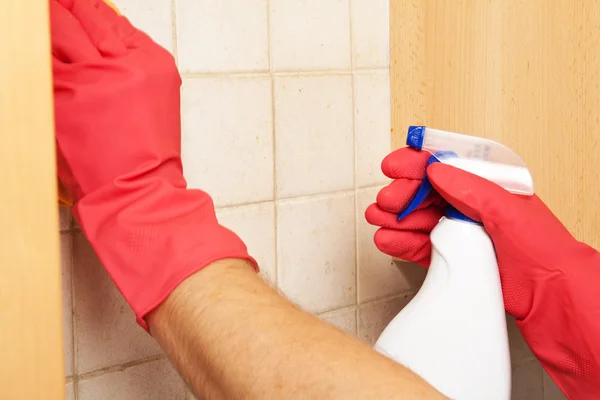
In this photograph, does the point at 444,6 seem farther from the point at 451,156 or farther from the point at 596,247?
the point at 596,247

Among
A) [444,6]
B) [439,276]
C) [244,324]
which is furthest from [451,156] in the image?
[244,324]

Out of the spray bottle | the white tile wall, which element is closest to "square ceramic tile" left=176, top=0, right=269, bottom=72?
the white tile wall

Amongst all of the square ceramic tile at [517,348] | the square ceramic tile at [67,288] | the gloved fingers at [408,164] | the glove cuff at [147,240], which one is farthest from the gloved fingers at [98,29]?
the square ceramic tile at [517,348]

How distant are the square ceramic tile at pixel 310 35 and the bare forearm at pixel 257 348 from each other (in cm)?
36

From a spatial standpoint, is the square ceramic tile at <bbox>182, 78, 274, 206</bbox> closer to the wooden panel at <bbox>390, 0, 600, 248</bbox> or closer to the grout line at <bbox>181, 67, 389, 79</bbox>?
the grout line at <bbox>181, 67, 389, 79</bbox>

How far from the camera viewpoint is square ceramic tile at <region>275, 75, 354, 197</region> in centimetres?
84

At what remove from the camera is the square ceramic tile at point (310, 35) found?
0.82 metres

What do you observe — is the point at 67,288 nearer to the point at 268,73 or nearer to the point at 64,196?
the point at 64,196

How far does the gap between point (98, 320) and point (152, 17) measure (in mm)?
319

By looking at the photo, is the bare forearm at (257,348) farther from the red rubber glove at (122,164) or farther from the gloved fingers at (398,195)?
the gloved fingers at (398,195)

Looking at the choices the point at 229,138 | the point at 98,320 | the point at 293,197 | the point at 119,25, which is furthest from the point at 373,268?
the point at 119,25

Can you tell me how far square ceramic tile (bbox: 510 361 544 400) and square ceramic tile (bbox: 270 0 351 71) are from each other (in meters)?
0.64

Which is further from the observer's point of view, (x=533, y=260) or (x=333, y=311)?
(x=333, y=311)

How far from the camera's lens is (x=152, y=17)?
→ 72 centimetres
